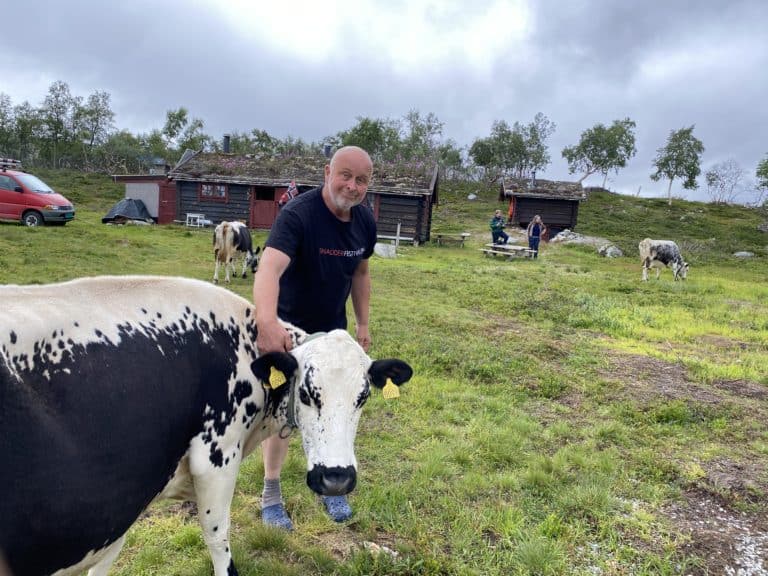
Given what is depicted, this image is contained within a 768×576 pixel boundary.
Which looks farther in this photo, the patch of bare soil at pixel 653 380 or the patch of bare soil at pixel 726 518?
the patch of bare soil at pixel 653 380

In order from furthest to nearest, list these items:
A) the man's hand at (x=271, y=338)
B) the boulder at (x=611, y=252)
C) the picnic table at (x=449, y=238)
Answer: the picnic table at (x=449, y=238)
the boulder at (x=611, y=252)
the man's hand at (x=271, y=338)

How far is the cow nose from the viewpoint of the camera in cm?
217

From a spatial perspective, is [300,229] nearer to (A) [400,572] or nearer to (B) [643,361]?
(A) [400,572]

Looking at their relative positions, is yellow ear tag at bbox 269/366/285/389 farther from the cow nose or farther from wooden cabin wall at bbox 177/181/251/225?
wooden cabin wall at bbox 177/181/251/225

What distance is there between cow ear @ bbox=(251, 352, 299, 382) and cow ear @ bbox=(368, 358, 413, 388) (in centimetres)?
40

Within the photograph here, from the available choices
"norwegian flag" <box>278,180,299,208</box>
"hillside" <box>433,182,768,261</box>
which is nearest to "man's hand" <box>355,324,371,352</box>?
"norwegian flag" <box>278,180,299,208</box>

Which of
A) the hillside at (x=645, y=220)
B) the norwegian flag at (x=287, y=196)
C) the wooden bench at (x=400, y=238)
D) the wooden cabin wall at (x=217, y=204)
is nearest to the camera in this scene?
the norwegian flag at (x=287, y=196)

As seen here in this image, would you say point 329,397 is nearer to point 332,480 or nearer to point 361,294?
point 332,480

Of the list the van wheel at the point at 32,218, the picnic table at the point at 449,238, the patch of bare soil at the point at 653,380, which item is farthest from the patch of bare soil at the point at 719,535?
the picnic table at the point at 449,238

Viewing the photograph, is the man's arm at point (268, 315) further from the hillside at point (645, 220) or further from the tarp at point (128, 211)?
the tarp at point (128, 211)

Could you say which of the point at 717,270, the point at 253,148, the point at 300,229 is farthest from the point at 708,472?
the point at 253,148

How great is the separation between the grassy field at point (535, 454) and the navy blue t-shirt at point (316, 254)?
1.40 m

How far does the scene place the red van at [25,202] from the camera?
1688 centimetres

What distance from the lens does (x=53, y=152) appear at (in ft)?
166
